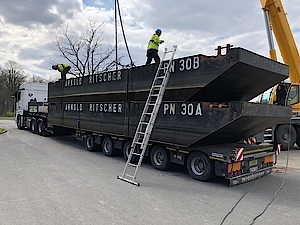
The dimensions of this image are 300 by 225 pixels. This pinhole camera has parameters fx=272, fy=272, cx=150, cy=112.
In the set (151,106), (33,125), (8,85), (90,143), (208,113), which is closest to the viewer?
(208,113)

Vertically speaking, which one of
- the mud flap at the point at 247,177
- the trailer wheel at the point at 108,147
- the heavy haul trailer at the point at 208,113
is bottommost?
the mud flap at the point at 247,177

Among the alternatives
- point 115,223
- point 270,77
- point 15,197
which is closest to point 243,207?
point 115,223

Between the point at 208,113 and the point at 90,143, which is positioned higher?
the point at 208,113

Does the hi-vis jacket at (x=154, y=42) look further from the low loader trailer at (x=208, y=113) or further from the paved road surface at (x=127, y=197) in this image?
the paved road surface at (x=127, y=197)

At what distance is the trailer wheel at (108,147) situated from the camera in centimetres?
916

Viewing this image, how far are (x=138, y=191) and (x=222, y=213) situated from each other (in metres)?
1.77

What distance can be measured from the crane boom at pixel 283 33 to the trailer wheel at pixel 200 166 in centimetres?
819

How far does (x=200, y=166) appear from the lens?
6477mm

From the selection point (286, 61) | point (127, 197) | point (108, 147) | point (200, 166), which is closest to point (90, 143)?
point (108, 147)

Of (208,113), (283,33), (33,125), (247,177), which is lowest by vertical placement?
(247,177)

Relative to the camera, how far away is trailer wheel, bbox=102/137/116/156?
9.16 meters

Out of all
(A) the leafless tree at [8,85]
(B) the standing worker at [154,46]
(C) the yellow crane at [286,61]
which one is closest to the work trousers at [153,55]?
(B) the standing worker at [154,46]

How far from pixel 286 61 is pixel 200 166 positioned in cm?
843

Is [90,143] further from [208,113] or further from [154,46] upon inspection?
[208,113]
